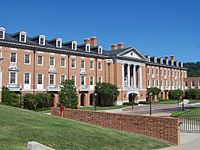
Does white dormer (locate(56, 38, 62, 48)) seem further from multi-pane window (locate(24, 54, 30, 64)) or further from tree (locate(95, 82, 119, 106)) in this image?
tree (locate(95, 82, 119, 106))

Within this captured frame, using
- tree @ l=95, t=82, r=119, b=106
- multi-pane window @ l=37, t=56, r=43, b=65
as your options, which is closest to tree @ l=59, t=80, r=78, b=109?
multi-pane window @ l=37, t=56, r=43, b=65

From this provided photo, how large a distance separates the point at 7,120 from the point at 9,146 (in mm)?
4161

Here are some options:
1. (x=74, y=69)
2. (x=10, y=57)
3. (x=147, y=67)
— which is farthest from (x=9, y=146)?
(x=147, y=67)

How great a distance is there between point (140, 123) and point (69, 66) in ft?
111

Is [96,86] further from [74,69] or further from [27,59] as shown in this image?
[27,59]

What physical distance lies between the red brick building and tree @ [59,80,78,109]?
3.19 meters

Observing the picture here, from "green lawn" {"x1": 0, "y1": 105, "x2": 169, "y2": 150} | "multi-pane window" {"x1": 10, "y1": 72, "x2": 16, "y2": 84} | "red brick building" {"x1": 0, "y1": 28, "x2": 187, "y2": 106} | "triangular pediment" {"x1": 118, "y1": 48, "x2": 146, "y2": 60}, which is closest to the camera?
"green lawn" {"x1": 0, "y1": 105, "x2": 169, "y2": 150}

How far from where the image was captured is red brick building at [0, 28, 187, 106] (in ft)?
134

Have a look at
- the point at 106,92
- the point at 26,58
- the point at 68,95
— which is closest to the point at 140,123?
the point at 68,95

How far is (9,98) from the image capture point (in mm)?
38156

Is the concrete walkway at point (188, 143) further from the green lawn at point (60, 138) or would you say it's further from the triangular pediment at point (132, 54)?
the triangular pediment at point (132, 54)

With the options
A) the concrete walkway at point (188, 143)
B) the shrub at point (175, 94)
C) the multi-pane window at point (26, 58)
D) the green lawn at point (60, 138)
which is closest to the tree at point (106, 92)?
the multi-pane window at point (26, 58)

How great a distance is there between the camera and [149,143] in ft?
43.1

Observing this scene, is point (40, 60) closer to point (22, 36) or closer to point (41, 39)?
point (41, 39)
